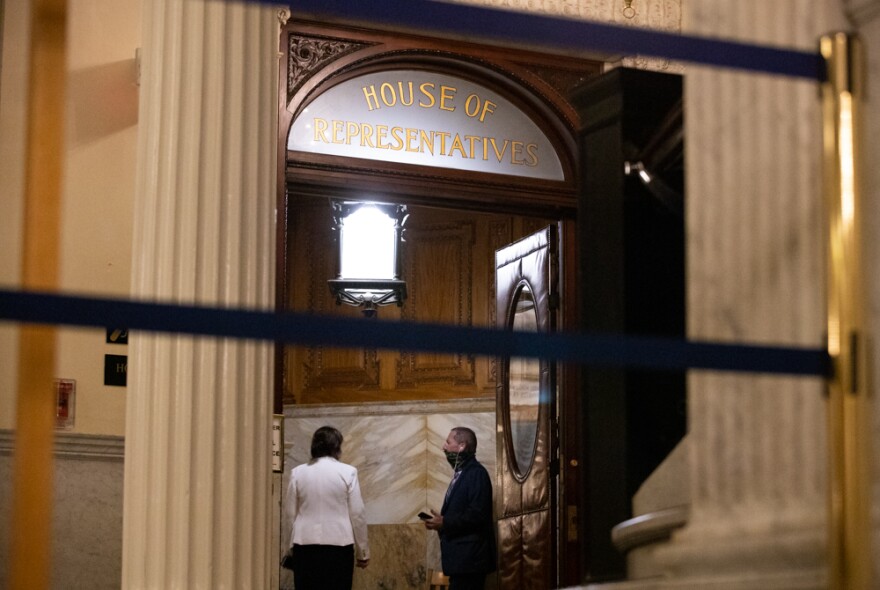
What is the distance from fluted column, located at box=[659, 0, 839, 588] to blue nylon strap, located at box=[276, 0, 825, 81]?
0.26 m

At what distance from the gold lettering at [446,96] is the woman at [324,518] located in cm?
221

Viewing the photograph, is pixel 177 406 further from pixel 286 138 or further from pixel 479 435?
pixel 479 435

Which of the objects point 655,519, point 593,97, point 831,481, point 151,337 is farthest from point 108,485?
point 831,481

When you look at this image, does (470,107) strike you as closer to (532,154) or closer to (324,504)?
(532,154)

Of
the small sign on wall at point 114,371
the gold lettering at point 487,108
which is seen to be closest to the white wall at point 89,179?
the small sign on wall at point 114,371

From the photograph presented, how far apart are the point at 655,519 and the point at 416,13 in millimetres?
959

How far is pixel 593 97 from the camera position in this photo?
2.85 meters

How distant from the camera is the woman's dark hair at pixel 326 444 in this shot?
7.54 metres

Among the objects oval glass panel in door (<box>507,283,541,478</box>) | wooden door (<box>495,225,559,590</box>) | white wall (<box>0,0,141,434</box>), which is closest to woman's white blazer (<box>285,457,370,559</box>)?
wooden door (<box>495,225,559,590</box>)

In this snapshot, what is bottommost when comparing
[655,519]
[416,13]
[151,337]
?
[655,519]

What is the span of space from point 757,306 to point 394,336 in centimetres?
74

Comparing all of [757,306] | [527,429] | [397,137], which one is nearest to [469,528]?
[527,429]

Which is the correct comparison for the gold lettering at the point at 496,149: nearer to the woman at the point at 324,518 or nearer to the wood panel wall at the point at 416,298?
the woman at the point at 324,518

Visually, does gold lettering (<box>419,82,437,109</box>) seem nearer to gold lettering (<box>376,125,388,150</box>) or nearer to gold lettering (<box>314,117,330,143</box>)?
gold lettering (<box>376,125,388,150</box>)
